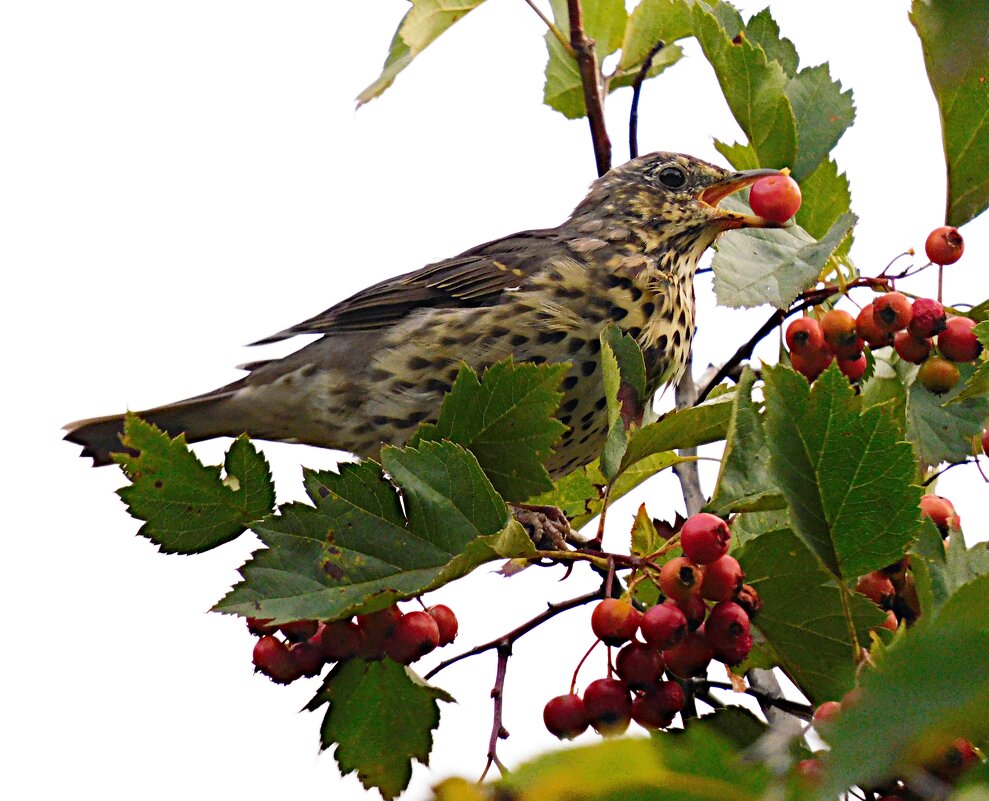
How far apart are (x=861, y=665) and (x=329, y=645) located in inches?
37.1

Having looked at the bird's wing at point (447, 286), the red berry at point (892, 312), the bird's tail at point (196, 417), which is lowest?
the red berry at point (892, 312)

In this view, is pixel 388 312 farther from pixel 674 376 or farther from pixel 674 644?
pixel 674 644

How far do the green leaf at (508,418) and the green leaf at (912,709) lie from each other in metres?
1.31

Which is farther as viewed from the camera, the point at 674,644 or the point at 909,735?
the point at 674,644

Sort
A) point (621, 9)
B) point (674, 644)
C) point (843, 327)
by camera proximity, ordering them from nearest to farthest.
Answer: point (674, 644), point (843, 327), point (621, 9)

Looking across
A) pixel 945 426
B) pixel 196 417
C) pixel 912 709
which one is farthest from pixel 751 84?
pixel 196 417

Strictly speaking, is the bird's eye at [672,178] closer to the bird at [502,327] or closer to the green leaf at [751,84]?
the bird at [502,327]

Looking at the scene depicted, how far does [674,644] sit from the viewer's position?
202cm

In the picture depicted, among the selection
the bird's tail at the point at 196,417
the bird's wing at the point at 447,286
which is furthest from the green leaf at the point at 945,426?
the bird's tail at the point at 196,417

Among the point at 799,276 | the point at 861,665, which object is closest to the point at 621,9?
the point at 799,276

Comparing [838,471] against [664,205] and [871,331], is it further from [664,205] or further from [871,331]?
[664,205]

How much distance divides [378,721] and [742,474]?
2.60ft

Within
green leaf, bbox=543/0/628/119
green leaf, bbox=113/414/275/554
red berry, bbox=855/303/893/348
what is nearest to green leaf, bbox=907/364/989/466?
red berry, bbox=855/303/893/348

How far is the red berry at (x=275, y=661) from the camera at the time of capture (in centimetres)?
231
